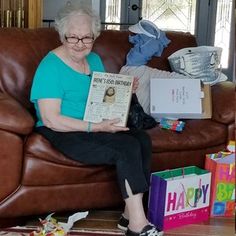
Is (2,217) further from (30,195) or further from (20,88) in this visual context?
→ (20,88)

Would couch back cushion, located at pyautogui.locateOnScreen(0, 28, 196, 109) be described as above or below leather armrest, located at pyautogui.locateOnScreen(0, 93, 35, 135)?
above

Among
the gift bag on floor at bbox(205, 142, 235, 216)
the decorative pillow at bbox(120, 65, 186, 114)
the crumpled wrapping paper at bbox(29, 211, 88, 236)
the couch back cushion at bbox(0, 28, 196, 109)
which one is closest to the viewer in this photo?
the crumpled wrapping paper at bbox(29, 211, 88, 236)

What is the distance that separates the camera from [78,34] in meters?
2.01

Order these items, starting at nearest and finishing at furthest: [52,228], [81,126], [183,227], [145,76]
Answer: [52,228] < [81,126] < [183,227] < [145,76]

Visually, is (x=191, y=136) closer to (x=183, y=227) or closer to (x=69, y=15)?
(x=183, y=227)

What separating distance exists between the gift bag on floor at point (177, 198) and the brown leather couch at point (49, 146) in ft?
0.54

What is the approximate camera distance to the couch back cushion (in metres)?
2.31

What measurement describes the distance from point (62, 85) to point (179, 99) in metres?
0.73

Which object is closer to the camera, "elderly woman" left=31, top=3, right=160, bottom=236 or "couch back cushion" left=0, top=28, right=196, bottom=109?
"elderly woman" left=31, top=3, right=160, bottom=236

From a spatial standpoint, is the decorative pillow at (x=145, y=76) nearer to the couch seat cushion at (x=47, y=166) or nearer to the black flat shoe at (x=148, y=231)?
the couch seat cushion at (x=47, y=166)

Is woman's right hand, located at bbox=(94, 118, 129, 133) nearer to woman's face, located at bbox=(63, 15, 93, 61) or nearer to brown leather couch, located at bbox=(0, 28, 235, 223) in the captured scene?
brown leather couch, located at bbox=(0, 28, 235, 223)

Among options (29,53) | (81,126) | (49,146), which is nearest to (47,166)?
(49,146)

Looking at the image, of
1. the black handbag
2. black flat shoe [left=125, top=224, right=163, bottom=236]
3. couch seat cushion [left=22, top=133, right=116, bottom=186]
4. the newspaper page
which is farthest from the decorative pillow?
black flat shoe [left=125, top=224, right=163, bottom=236]

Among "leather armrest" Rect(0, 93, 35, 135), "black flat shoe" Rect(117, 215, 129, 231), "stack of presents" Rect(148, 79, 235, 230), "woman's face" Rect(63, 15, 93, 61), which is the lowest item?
"black flat shoe" Rect(117, 215, 129, 231)
